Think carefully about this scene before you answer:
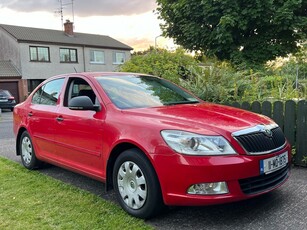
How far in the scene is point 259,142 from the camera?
11.0 feet

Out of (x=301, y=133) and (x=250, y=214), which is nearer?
(x=250, y=214)

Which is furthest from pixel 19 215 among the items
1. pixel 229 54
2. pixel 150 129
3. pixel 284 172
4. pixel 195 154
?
pixel 229 54

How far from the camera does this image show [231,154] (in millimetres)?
3135

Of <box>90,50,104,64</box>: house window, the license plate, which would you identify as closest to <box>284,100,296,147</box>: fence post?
the license plate

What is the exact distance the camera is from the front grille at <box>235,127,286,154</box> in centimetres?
325

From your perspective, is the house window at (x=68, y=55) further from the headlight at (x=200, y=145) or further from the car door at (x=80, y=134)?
the headlight at (x=200, y=145)

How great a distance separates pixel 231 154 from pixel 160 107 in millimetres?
1208

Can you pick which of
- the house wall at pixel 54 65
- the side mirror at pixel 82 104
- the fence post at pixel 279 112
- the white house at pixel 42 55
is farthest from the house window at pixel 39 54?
the side mirror at pixel 82 104

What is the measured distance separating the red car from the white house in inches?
945

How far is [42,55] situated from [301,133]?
28.6 m

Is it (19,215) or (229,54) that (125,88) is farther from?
(229,54)


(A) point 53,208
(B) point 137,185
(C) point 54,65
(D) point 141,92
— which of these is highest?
(C) point 54,65

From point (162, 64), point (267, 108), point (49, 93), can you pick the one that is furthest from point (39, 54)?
point (267, 108)

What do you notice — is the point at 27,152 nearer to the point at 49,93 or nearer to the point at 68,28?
the point at 49,93
